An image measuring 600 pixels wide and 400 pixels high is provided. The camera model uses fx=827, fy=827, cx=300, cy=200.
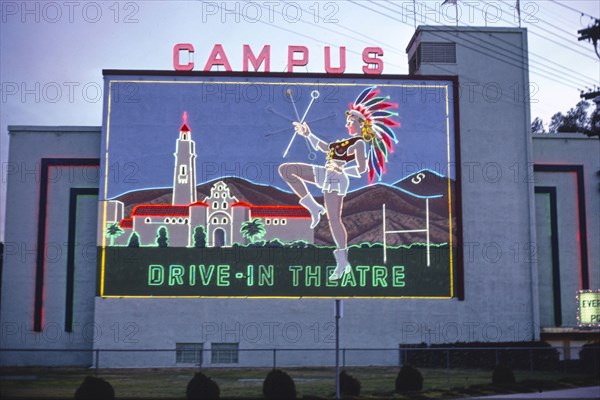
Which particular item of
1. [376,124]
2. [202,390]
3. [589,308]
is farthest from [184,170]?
[589,308]

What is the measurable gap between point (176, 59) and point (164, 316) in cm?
1541

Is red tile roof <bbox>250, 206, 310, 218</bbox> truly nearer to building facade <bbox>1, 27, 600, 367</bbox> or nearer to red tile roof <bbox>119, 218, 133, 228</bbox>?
building facade <bbox>1, 27, 600, 367</bbox>

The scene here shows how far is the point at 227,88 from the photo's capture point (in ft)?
164

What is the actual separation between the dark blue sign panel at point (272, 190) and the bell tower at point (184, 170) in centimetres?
6

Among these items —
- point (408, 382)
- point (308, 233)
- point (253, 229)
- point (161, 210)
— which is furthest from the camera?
point (308, 233)

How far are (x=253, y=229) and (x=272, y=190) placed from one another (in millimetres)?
2555

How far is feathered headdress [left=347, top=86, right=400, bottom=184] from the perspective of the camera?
163 feet

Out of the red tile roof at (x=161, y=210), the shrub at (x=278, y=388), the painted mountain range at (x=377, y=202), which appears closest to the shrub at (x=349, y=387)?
the shrub at (x=278, y=388)

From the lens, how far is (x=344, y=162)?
163 feet

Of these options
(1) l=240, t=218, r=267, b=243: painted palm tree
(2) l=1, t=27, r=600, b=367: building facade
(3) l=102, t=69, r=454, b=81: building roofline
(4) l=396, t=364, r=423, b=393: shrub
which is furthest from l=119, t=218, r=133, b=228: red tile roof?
(4) l=396, t=364, r=423, b=393: shrub

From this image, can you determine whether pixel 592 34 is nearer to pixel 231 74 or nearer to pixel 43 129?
pixel 231 74

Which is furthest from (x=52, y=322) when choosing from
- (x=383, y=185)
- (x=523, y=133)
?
(x=523, y=133)

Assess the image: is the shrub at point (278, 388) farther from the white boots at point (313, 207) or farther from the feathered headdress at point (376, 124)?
the feathered headdress at point (376, 124)

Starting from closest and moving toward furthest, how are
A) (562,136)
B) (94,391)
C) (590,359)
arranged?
1. (94,391)
2. (590,359)
3. (562,136)
